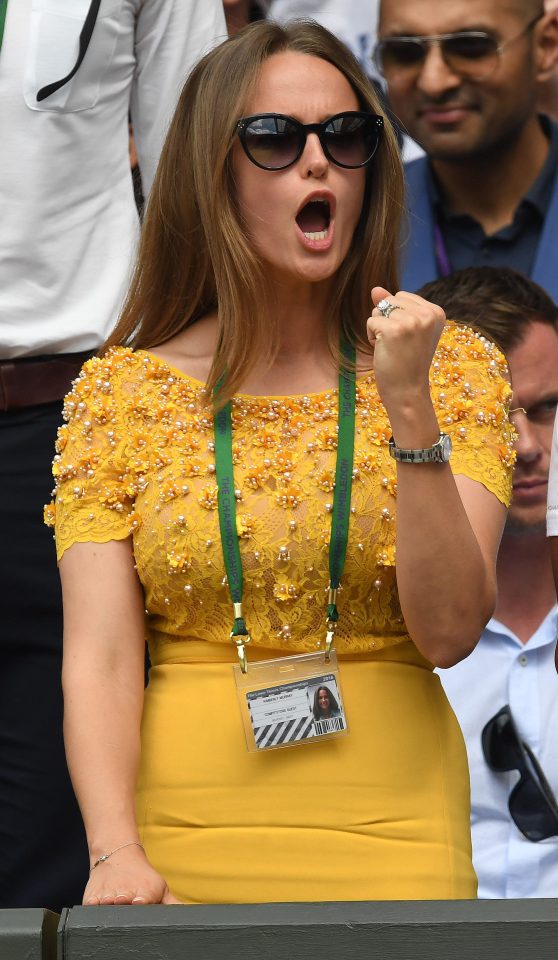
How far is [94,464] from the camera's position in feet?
7.80

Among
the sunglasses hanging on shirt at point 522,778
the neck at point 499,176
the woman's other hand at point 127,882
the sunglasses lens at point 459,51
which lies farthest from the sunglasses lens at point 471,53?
the woman's other hand at point 127,882

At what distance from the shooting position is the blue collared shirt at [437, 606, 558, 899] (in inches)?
126

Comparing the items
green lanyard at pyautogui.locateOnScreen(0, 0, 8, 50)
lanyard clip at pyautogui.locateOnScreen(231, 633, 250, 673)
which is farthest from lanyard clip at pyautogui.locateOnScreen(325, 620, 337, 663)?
green lanyard at pyautogui.locateOnScreen(0, 0, 8, 50)

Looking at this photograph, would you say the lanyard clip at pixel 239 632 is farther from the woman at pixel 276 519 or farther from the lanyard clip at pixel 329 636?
the lanyard clip at pixel 329 636

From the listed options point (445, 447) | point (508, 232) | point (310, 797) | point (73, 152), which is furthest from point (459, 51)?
point (310, 797)

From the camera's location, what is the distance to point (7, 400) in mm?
2689

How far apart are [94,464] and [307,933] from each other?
100cm

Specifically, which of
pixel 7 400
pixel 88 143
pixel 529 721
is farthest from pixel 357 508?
pixel 529 721

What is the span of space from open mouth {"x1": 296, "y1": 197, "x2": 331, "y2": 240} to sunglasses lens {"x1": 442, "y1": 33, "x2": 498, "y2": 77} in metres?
1.10

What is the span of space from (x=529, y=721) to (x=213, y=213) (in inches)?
55.8

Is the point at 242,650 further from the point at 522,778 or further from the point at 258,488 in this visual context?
the point at 522,778

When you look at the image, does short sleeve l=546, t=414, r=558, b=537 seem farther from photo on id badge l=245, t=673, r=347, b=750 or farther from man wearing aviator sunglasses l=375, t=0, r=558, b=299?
man wearing aviator sunglasses l=375, t=0, r=558, b=299

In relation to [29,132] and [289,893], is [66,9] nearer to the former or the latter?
[29,132]

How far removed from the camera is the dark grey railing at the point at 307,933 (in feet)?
5.03
